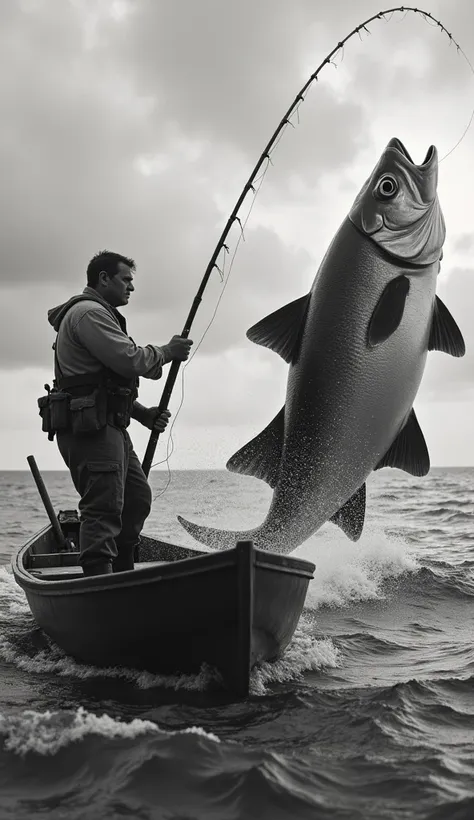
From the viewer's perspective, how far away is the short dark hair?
575 centimetres

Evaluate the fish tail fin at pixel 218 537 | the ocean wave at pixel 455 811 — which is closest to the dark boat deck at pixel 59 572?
the fish tail fin at pixel 218 537

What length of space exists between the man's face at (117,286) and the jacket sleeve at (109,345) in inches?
14.7

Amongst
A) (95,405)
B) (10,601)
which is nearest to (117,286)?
(95,405)

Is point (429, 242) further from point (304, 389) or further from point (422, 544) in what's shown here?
point (422, 544)

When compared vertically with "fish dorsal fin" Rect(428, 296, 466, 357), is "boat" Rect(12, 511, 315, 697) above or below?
below

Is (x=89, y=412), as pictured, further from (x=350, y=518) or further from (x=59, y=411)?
(x=350, y=518)

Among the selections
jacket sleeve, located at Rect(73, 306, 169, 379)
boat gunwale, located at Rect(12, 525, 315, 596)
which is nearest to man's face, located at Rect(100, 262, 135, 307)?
jacket sleeve, located at Rect(73, 306, 169, 379)

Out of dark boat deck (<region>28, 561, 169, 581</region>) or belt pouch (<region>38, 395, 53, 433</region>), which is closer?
belt pouch (<region>38, 395, 53, 433</region>)

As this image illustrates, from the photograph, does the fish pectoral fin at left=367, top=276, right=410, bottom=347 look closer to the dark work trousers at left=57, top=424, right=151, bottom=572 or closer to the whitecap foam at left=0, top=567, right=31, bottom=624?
the dark work trousers at left=57, top=424, right=151, bottom=572

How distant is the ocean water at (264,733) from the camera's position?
326 cm

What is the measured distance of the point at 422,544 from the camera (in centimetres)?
1370

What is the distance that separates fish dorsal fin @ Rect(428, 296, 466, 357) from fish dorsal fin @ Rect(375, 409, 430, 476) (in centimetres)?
57

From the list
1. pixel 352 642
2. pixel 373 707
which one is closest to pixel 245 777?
pixel 373 707

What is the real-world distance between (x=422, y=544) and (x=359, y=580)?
484 centimetres
